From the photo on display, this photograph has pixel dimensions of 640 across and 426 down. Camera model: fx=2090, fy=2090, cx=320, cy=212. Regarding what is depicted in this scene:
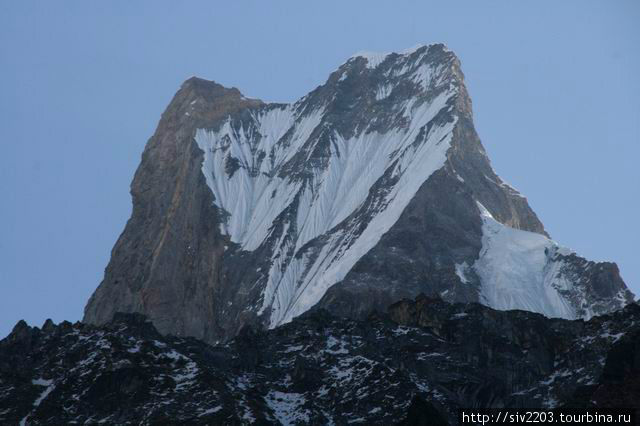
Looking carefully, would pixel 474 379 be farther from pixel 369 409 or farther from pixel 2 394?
pixel 2 394

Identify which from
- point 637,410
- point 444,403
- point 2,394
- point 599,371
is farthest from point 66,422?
point 637,410

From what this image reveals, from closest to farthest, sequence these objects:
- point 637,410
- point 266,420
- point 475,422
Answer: point 637,410, point 475,422, point 266,420

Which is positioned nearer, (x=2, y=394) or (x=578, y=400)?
(x=578, y=400)

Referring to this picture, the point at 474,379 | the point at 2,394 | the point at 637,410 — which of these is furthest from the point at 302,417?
the point at 637,410

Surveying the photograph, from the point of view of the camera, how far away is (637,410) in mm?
154125

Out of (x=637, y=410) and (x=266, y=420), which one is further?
(x=266, y=420)

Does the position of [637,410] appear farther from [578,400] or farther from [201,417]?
[201,417]

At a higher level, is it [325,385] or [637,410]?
[325,385]

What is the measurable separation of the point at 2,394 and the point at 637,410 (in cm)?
7046

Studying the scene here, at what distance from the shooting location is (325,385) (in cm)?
19938

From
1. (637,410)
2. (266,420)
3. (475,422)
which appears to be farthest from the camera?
(266,420)

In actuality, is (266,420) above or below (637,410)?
above

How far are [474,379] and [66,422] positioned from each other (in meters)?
38.6

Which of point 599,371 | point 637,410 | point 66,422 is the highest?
point 66,422
